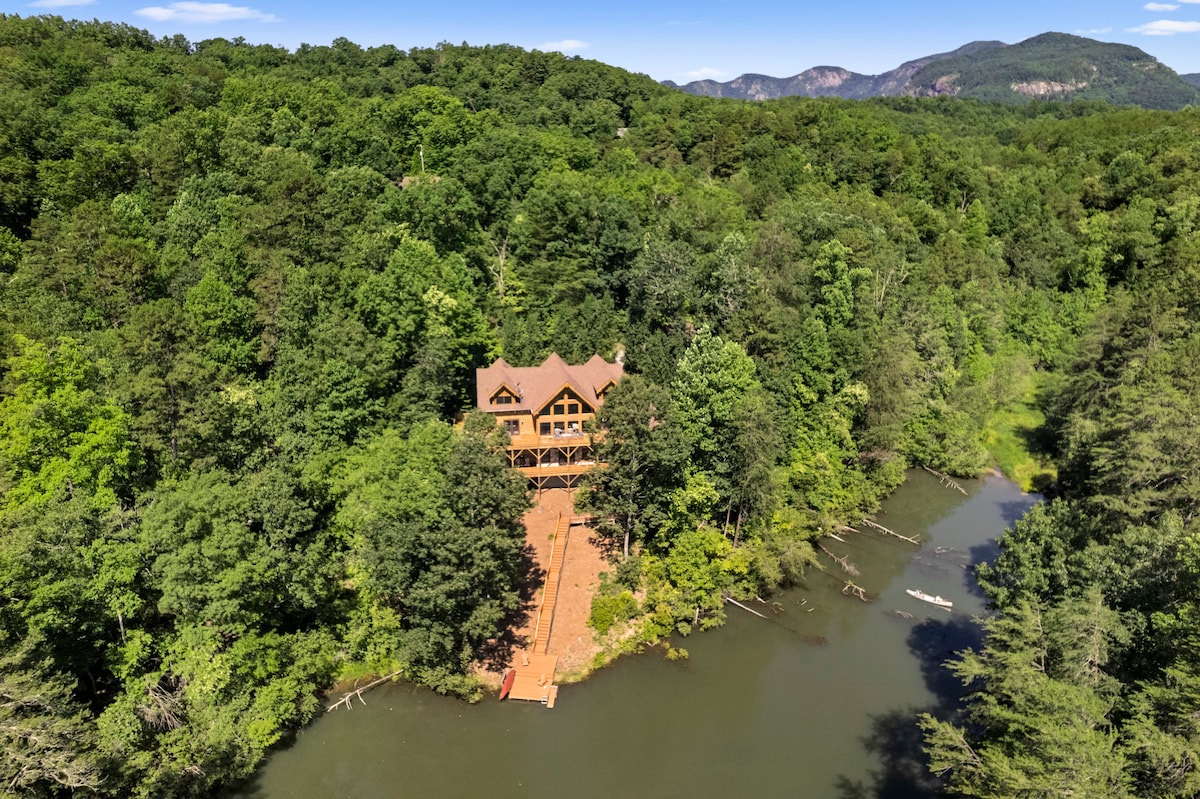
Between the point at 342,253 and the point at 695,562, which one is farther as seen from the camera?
the point at 342,253

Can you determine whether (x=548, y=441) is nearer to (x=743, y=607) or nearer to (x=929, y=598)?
(x=743, y=607)

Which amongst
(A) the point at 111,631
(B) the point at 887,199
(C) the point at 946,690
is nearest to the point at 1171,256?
(B) the point at 887,199

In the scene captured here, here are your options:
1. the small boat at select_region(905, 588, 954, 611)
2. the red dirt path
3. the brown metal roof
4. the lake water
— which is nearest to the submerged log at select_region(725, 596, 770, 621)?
the lake water

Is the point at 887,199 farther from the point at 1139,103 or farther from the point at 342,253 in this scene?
the point at 1139,103

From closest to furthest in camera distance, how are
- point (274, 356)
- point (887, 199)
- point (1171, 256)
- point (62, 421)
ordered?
1. point (62, 421)
2. point (274, 356)
3. point (1171, 256)
4. point (887, 199)

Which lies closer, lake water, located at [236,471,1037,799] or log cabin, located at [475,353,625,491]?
A: lake water, located at [236,471,1037,799]

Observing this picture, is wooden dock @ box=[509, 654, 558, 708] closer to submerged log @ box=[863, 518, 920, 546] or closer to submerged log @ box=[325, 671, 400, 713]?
submerged log @ box=[325, 671, 400, 713]
